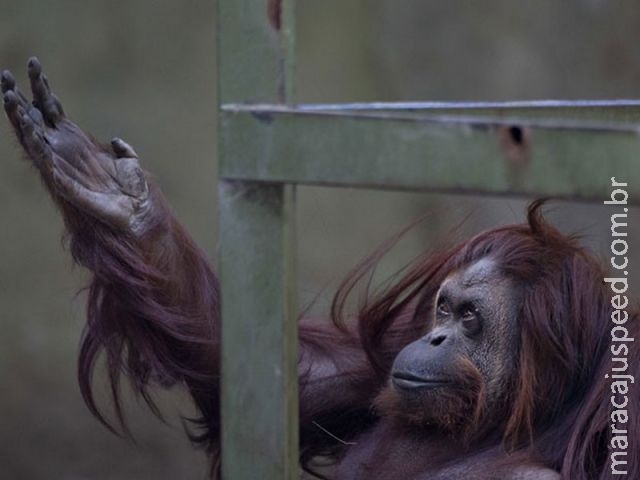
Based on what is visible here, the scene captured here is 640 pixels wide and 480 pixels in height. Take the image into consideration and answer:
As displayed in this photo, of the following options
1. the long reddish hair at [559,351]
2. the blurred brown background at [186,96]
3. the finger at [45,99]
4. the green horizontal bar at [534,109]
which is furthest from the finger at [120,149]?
the blurred brown background at [186,96]

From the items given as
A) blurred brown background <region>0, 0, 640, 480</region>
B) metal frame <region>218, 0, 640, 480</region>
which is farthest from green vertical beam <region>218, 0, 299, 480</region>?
blurred brown background <region>0, 0, 640, 480</region>

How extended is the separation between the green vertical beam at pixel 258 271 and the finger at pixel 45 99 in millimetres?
779

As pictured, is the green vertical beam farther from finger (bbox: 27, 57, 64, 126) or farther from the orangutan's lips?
the orangutan's lips

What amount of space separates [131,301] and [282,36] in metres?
1.21

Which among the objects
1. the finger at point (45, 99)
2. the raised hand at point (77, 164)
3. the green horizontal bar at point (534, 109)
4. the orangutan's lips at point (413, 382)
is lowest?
the orangutan's lips at point (413, 382)

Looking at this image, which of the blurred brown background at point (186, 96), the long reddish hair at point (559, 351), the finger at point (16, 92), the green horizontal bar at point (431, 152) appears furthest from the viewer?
the blurred brown background at point (186, 96)

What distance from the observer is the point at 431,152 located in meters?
1.52

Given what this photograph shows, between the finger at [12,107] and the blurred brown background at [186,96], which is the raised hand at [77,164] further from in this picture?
the blurred brown background at [186,96]

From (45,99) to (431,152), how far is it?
1.18m

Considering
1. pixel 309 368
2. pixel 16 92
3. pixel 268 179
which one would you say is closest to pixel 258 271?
pixel 268 179

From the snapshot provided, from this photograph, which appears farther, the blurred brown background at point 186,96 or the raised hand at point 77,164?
the blurred brown background at point 186,96

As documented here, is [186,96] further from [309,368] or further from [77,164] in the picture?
[77,164]

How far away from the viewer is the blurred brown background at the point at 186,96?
503 cm

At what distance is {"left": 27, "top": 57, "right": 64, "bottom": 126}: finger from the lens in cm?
241
